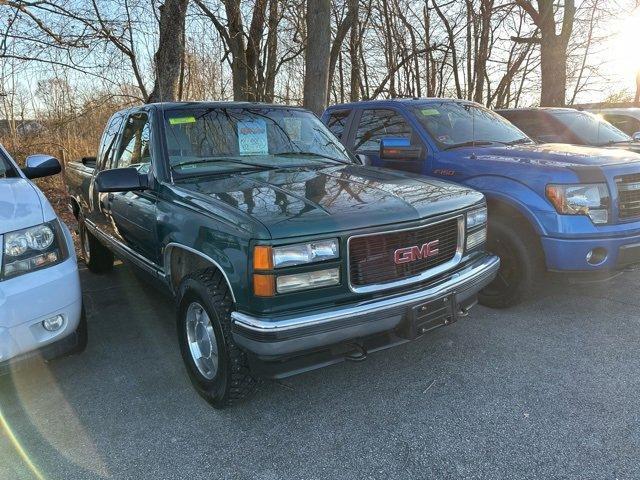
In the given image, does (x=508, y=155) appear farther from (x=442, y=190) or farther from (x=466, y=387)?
(x=466, y=387)

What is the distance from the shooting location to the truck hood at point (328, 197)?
254 cm

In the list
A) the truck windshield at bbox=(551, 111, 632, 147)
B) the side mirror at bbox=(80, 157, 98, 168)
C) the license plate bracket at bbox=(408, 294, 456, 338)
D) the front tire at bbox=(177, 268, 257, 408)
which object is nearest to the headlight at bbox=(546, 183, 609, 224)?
the license plate bracket at bbox=(408, 294, 456, 338)

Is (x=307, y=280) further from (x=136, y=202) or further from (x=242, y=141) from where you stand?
(x=136, y=202)

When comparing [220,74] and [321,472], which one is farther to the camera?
[220,74]

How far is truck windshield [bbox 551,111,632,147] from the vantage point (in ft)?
22.9

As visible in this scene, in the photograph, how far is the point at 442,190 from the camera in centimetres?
322

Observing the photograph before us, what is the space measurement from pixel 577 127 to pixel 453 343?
4901 millimetres

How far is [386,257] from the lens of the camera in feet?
8.97

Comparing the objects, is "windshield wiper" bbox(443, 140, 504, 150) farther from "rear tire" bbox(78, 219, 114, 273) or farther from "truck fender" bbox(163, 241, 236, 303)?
"rear tire" bbox(78, 219, 114, 273)

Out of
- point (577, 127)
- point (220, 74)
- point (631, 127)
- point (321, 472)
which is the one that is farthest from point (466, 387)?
point (220, 74)

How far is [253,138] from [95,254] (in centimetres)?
284

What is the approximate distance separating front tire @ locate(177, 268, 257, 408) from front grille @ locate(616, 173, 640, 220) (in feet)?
10.5

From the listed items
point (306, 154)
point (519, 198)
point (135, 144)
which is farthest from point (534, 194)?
point (135, 144)

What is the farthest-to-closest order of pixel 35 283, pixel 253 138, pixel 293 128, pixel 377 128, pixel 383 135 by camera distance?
pixel 377 128 → pixel 383 135 → pixel 293 128 → pixel 253 138 → pixel 35 283
